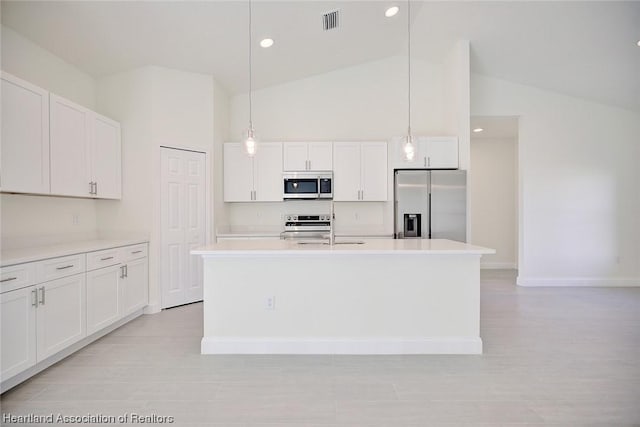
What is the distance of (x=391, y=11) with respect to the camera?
4.17m

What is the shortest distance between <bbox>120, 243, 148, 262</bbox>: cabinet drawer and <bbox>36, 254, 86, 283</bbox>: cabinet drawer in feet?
2.00

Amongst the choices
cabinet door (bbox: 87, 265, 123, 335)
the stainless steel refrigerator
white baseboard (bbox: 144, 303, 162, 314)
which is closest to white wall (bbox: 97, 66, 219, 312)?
white baseboard (bbox: 144, 303, 162, 314)

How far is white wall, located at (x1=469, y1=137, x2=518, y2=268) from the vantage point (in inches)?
278

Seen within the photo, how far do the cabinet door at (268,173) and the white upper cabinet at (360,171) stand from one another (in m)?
0.83

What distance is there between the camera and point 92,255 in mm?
3041

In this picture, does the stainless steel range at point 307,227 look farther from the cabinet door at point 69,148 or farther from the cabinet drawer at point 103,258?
the cabinet door at point 69,148

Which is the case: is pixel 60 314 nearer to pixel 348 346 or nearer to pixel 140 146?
pixel 140 146

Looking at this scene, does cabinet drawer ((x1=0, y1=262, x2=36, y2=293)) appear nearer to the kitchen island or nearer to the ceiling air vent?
the kitchen island

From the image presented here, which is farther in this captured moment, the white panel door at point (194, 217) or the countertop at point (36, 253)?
the white panel door at point (194, 217)

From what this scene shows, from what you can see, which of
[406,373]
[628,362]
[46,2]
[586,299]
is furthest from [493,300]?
[46,2]

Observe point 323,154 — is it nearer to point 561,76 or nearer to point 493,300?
point 493,300

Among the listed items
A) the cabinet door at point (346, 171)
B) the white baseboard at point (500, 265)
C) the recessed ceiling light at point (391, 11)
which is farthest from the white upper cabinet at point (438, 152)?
the white baseboard at point (500, 265)

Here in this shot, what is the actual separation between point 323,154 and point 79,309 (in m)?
3.45

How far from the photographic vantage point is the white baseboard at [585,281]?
5371 millimetres
